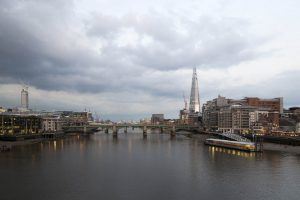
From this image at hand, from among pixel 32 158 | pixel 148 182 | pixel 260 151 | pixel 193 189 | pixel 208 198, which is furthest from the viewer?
pixel 260 151

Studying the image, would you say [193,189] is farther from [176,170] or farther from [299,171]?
[299,171]

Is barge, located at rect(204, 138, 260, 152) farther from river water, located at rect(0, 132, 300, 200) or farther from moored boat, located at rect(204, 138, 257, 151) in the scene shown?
river water, located at rect(0, 132, 300, 200)

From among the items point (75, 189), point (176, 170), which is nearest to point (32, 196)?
point (75, 189)

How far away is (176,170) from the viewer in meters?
71.8

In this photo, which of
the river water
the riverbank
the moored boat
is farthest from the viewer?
the moored boat

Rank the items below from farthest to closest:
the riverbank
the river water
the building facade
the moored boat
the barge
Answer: the building facade → the moored boat → the barge → the riverbank → the river water

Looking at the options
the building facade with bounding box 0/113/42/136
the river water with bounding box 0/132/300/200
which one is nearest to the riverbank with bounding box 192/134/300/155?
the river water with bounding box 0/132/300/200

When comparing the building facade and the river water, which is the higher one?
the building facade

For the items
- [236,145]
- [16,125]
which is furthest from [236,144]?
[16,125]

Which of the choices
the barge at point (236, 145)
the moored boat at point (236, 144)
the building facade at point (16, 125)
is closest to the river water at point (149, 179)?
the barge at point (236, 145)

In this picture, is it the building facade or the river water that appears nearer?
the river water

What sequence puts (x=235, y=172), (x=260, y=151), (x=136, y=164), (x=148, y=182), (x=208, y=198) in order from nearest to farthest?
(x=208, y=198), (x=148, y=182), (x=235, y=172), (x=136, y=164), (x=260, y=151)

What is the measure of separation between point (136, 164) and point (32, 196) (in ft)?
113

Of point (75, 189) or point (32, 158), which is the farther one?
point (32, 158)
